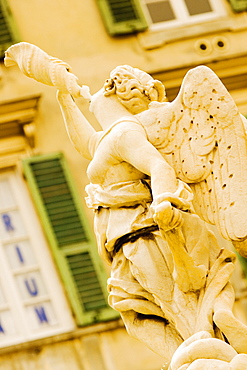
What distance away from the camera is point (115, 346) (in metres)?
16.2

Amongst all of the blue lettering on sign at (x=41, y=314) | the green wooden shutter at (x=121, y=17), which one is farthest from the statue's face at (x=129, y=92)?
the green wooden shutter at (x=121, y=17)

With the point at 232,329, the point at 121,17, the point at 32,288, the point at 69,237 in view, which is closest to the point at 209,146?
the point at 232,329

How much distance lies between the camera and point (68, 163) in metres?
16.9

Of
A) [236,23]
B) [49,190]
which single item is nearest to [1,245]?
[49,190]

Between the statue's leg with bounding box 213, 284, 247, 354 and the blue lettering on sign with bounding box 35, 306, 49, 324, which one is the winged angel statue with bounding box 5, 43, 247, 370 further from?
the blue lettering on sign with bounding box 35, 306, 49, 324

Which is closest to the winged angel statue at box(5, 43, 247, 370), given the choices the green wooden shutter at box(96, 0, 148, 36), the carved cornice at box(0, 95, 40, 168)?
the carved cornice at box(0, 95, 40, 168)

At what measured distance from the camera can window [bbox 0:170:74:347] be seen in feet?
53.3

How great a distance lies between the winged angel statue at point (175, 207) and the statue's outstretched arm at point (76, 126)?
7.5 inches

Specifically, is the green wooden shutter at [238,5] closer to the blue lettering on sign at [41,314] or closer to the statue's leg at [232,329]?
the blue lettering on sign at [41,314]

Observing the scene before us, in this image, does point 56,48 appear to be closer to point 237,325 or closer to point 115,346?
point 115,346

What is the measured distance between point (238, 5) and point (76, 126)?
7.94 meters

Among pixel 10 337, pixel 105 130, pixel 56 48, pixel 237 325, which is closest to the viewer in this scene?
pixel 237 325

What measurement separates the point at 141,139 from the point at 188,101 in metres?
0.33

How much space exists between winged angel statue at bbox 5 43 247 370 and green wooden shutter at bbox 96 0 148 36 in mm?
7699
